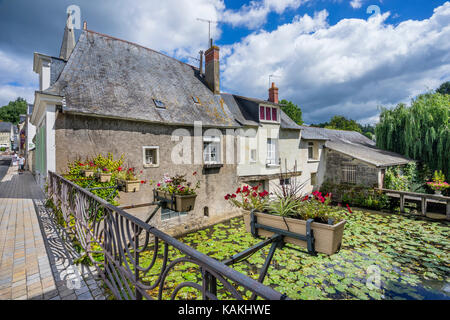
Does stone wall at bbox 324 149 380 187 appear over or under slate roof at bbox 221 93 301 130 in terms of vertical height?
under

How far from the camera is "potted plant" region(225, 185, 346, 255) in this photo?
1974mm

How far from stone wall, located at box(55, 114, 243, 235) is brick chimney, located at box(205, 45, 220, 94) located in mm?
3754

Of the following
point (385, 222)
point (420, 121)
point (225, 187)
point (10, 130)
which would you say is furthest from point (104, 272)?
point (10, 130)

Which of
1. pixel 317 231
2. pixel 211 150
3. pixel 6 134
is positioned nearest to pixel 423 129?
pixel 211 150

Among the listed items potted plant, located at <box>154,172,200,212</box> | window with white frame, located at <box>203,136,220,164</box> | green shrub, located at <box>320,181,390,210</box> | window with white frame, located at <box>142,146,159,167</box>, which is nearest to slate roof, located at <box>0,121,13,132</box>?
window with white frame, located at <box>142,146,159,167</box>

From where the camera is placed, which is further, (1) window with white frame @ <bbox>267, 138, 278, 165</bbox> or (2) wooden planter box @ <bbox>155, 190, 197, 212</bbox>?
(1) window with white frame @ <bbox>267, 138, 278, 165</bbox>

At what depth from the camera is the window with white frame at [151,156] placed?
8.87 meters

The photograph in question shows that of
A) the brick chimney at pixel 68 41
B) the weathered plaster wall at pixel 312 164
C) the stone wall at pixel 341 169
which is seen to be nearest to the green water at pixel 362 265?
the stone wall at pixel 341 169

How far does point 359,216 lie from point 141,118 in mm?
12095

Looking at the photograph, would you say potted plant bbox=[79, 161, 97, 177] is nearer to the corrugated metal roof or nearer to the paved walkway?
the paved walkway

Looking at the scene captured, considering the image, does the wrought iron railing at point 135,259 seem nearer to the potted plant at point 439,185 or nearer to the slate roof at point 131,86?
the slate roof at point 131,86

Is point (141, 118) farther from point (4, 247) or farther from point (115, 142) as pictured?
point (4, 247)

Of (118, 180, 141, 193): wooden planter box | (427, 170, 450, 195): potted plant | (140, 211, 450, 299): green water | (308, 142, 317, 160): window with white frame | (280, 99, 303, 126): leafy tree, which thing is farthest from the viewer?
(280, 99, 303, 126): leafy tree

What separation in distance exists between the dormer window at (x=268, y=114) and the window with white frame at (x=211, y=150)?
366cm
